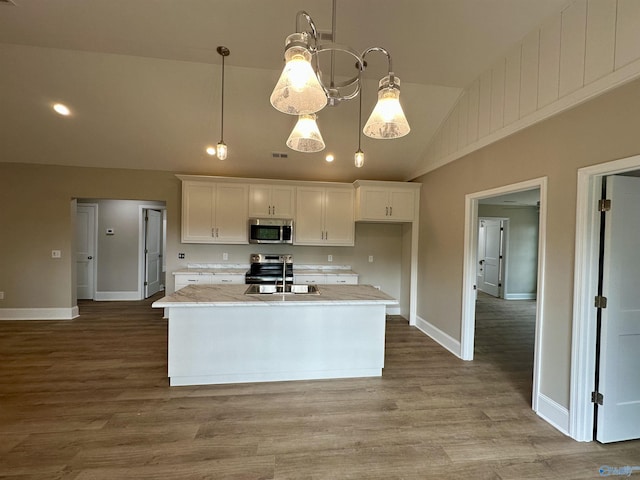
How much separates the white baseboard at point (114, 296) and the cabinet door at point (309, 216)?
4066 mm

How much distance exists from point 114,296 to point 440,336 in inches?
258

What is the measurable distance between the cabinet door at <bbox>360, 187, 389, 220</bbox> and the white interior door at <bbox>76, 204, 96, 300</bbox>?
570 centimetres

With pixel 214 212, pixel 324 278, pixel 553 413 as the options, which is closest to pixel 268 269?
pixel 324 278

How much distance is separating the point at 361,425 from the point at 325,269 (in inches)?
128

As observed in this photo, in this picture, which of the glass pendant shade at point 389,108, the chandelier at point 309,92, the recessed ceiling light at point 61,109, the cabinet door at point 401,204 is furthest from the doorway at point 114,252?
the glass pendant shade at point 389,108

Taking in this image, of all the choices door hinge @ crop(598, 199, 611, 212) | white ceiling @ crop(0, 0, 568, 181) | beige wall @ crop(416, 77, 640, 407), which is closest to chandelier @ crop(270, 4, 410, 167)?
white ceiling @ crop(0, 0, 568, 181)

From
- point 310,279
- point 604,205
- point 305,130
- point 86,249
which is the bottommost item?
point 310,279

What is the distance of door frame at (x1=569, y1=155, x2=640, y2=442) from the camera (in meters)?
2.08

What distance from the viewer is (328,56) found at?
2.88m

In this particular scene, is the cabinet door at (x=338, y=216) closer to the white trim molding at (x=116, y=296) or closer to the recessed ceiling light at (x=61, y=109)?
the recessed ceiling light at (x=61, y=109)

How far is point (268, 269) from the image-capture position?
498 centimetres

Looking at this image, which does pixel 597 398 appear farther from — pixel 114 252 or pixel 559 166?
pixel 114 252

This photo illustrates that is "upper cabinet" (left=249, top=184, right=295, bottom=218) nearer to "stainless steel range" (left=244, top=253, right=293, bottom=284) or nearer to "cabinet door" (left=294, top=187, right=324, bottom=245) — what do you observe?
"cabinet door" (left=294, top=187, right=324, bottom=245)

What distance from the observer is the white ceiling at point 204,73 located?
94.7 inches
